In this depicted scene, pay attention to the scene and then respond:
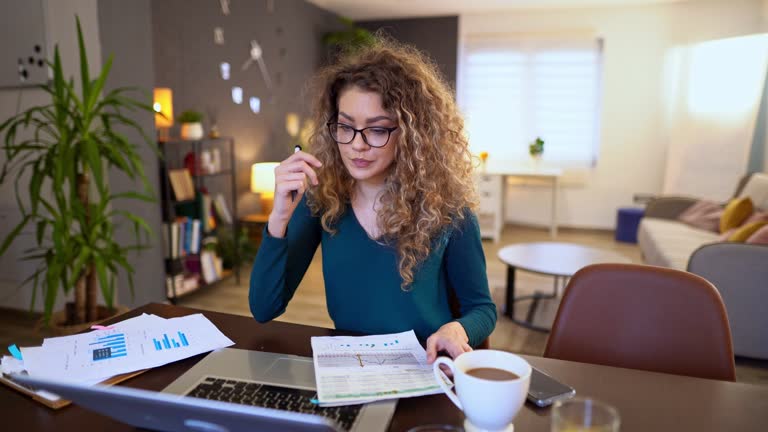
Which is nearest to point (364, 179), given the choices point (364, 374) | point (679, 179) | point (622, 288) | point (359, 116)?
point (359, 116)

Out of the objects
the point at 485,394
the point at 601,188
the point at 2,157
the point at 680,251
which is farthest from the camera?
the point at 601,188

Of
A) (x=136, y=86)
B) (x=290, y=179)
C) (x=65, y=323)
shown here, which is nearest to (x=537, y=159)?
(x=136, y=86)

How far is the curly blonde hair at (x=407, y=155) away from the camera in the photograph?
1.22 m

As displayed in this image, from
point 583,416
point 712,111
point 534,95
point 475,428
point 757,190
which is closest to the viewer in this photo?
point 583,416

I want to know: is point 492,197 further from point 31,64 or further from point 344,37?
point 31,64

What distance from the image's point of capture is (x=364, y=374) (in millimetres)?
886

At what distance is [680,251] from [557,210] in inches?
110

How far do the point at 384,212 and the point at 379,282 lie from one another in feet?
0.54

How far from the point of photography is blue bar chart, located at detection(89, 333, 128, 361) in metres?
0.97

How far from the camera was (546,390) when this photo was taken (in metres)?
0.86

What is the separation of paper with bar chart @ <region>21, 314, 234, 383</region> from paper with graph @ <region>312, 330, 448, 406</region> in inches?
9.3

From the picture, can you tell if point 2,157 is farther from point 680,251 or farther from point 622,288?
point 680,251

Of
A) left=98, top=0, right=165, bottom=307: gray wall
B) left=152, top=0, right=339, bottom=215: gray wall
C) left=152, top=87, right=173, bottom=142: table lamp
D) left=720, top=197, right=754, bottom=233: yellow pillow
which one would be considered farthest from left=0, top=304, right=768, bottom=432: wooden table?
left=720, top=197, right=754, bottom=233: yellow pillow

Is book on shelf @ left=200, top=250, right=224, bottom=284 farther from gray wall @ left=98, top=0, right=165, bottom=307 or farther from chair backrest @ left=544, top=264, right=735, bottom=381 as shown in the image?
chair backrest @ left=544, top=264, right=735, bottom=381
